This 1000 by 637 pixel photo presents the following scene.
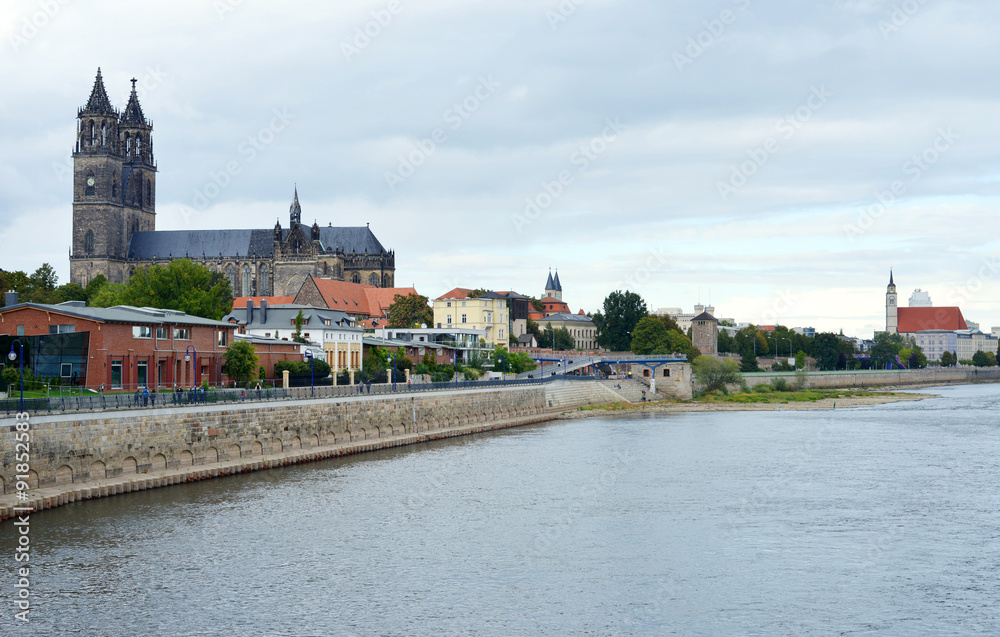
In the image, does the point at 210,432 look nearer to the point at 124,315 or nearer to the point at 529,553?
the point at 124,315

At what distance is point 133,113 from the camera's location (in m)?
158

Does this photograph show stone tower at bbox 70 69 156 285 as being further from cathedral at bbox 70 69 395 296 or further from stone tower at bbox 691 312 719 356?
stone tower at bbox 691 312 719 356

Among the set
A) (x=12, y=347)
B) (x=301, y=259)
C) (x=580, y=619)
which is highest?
(x=301, y=259)

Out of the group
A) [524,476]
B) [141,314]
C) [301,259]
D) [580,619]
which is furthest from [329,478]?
[301,259]

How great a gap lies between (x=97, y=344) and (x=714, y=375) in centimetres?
7826

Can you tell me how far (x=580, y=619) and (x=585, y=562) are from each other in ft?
16.4

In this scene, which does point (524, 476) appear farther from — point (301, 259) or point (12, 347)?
point (301, 259)

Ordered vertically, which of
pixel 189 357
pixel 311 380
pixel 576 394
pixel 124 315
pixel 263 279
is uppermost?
pixel 263 279

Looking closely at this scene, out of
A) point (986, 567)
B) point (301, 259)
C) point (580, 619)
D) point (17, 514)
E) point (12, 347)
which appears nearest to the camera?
point (580, 619)

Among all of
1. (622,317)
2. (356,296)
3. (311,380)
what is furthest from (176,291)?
(622,317)

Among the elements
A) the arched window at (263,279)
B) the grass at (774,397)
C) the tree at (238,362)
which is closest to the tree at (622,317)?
the grass at (774,397)

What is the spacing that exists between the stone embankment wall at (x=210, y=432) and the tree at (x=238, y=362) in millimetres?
8256

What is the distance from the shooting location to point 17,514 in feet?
98.8

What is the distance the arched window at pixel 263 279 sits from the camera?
161 meters
